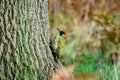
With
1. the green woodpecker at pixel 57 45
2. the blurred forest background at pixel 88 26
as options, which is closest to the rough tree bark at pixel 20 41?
the green woodpecker at pixel 57 45

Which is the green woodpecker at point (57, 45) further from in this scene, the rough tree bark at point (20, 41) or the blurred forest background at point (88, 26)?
the blurred forest background at point (88, 26)

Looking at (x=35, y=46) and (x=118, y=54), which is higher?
(x=35, y=46)

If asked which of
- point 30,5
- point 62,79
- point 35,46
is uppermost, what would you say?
point 30,5

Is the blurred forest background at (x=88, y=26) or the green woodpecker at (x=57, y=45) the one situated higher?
the green woodpecker at (x=57, y=45)

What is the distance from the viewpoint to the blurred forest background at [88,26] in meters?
8.87

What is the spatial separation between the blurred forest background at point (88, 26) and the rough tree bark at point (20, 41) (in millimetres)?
3321

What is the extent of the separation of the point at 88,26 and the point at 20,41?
5.18 metres

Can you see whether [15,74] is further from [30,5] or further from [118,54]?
[118,54]

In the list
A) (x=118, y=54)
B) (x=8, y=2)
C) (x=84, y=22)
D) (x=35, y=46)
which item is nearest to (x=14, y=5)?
(x=8, y=2)

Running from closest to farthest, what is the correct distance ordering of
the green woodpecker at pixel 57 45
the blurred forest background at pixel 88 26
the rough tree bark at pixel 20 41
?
the rough tree bark at pixel 20 41, the green woodpecker at pixel 57 45, the blurred forest background at pixel 88 26

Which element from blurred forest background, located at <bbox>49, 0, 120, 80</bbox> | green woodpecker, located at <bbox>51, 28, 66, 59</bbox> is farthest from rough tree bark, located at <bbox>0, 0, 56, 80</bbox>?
blurred forest background, located at <bbox>49, 0, 120, 80</bbox>

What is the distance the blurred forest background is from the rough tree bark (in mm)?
3321

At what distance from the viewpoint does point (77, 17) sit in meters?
10.3

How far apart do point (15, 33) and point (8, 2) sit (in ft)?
1.00
